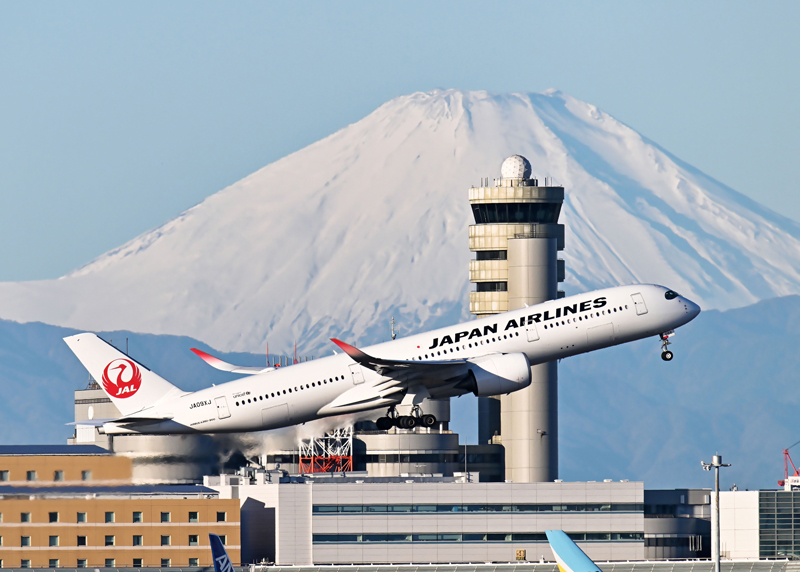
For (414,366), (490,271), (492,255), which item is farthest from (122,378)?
(492,255)

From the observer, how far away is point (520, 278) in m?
176

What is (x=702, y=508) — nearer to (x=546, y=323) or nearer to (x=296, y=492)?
(x=296, y=492)

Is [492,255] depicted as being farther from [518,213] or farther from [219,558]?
[219,558]

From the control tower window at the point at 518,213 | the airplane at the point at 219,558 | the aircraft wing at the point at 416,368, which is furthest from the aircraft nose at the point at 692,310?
the control tower window at the point at 518,213

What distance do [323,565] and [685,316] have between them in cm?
4964

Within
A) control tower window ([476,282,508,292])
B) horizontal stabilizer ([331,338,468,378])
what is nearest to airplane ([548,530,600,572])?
horizontal stabilizer ([331,338,468,378])

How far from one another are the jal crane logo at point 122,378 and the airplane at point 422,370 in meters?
0.97

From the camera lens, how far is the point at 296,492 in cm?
12488

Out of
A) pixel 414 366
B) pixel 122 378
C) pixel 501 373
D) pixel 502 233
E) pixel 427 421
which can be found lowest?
pixel 427 421

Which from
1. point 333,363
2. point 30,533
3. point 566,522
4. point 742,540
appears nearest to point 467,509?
point 566,522

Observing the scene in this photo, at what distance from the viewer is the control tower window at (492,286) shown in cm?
17838

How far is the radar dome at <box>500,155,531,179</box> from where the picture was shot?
187875 mm

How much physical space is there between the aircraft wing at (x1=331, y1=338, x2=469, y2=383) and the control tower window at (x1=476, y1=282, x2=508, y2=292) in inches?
3852

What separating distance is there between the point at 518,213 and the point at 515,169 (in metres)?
7.23
